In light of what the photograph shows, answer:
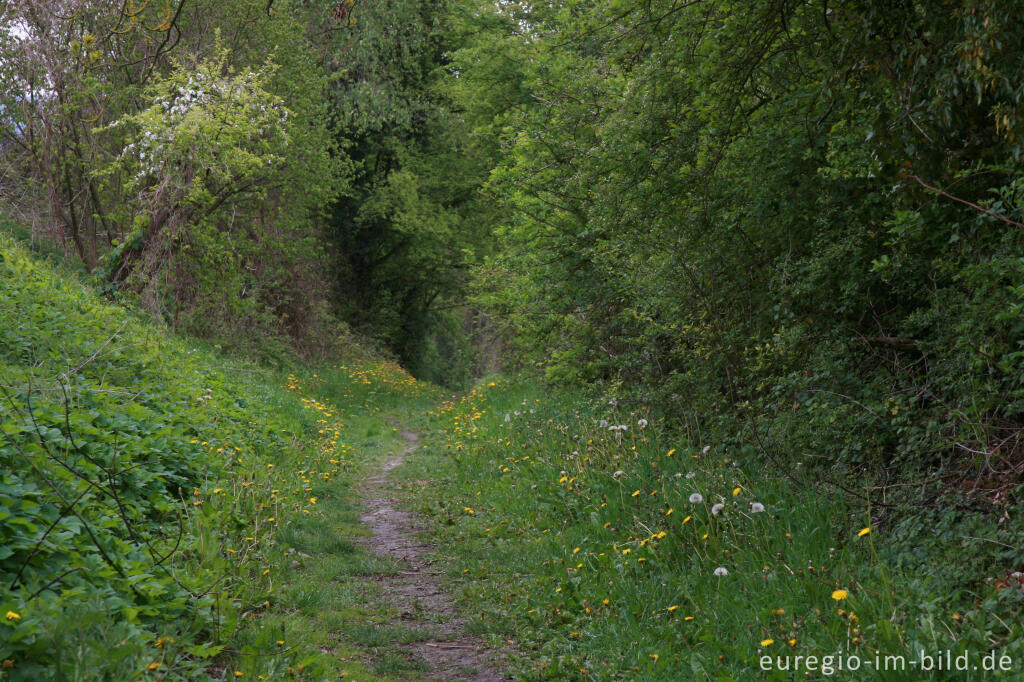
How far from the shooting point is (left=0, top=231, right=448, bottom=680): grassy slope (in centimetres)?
330

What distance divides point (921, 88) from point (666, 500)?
3.71m

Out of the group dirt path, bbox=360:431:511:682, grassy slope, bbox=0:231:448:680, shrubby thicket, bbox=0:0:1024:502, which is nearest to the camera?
grassy slope, bbox=0:231:448:680

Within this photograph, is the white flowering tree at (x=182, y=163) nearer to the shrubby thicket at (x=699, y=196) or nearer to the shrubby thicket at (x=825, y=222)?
the shrubby thicket at (x=699, y=196)

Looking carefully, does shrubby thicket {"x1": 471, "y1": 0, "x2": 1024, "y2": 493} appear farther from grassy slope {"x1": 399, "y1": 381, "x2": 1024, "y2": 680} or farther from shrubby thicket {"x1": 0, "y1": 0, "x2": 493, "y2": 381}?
shrubby thicket {"x1": 0, "y1": 0, "x2": 493, "y2": 381}

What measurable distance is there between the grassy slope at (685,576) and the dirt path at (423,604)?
0.24 metres

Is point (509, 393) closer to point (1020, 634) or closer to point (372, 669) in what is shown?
point (372, 669)

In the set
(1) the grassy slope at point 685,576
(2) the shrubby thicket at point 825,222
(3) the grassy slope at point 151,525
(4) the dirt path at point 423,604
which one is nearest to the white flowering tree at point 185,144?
(3) the grassy slope at point 151,525

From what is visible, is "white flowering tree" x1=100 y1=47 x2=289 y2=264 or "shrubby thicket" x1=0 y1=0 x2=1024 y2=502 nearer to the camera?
"shrubby thicket" x1=0 y1=0 x2=1024 y2=502

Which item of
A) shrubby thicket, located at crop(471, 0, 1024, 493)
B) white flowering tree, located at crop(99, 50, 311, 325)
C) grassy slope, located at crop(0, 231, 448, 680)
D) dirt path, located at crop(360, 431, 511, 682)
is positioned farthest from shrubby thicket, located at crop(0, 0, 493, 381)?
dirt path, located at crop(360, 431, 511, 682)

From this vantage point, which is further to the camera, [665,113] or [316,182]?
[316,182]

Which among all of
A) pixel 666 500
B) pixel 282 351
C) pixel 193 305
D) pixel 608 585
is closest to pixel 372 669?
pixel 608 585

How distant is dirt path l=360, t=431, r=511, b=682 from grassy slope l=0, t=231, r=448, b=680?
0.26 m

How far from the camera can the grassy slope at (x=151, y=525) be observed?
3303mm

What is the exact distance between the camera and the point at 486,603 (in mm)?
5688
